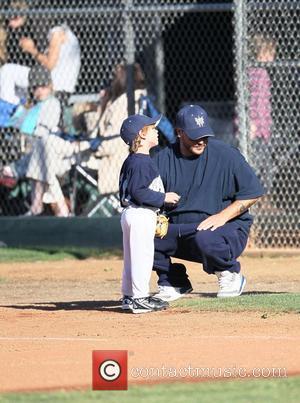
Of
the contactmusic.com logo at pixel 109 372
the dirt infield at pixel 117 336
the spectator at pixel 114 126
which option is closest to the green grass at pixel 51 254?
the spectator at pixel 114 126

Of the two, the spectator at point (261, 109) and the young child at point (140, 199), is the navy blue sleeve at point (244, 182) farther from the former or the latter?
the spectator at point (261, 109)

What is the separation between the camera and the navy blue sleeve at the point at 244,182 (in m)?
8.41

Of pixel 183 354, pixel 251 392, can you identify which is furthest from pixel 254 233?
pixel 251 392

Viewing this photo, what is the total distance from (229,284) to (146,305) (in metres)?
0.82

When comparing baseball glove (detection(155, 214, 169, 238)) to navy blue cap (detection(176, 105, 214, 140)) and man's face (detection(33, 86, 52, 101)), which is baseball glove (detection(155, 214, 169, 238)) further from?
man's face (detection(33, 86, 52, 101))

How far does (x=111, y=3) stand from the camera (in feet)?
45.3

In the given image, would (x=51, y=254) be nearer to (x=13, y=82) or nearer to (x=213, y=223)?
(x=13, y=82)

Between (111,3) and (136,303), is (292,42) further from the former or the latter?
(136,303)

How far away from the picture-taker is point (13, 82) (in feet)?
43.9

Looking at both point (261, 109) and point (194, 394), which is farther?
point (261, 109)

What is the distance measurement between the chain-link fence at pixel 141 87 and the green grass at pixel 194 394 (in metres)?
6.88

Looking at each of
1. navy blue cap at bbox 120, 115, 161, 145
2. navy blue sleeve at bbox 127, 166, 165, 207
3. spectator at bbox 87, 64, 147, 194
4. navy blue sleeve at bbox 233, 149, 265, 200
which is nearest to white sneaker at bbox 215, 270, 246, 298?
navy blue sleeve at bbox 233, 149, 265, 200

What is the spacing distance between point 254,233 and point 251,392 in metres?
7.20

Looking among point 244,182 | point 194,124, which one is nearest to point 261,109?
point 244,182
